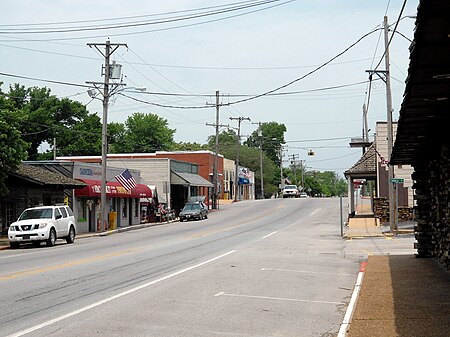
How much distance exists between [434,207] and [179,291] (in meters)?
8.52

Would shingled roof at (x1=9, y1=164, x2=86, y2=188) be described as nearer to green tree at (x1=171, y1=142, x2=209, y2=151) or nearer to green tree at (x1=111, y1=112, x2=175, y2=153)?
green tree at (x1=111, y1=112, x2=175, y2=153)

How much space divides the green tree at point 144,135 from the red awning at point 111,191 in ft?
211

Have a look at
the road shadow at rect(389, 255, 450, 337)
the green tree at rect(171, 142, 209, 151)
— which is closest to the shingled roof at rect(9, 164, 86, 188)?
the road shadow at rect(389, 255, 450, 337)

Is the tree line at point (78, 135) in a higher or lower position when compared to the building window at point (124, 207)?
higher

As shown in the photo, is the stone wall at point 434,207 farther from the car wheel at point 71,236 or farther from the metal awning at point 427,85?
the car wheel at point 71,236

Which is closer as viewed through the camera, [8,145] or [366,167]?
[8,145]

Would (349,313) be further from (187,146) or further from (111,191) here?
(187,146)

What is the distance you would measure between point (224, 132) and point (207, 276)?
6105 inches

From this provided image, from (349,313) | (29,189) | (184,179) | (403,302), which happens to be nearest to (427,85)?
(349,313)

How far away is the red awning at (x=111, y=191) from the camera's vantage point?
43438mm

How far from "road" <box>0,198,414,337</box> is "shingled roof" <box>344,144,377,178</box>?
26467mm

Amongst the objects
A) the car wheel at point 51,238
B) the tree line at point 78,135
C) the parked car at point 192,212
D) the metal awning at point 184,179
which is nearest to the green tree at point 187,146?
the tree line at point 78,135

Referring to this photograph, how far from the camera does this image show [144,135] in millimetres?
120812

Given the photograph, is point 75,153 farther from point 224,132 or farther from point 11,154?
point 224,132
